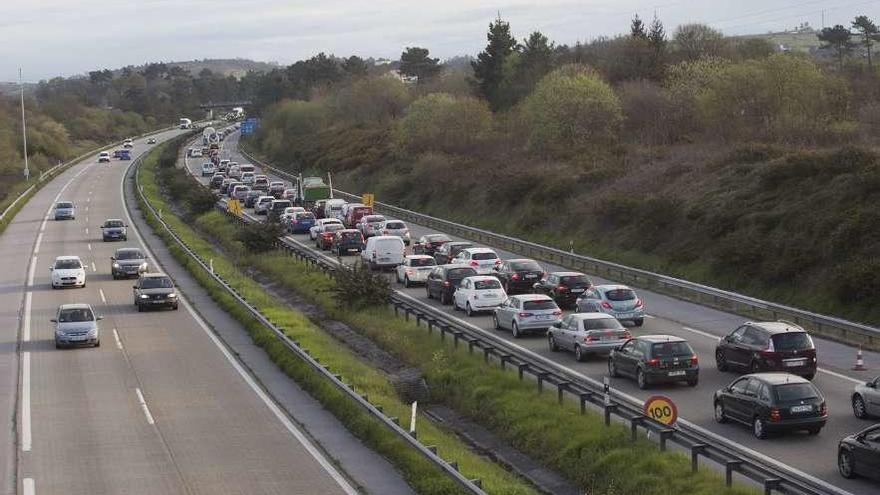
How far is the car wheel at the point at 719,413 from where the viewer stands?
23500 mm

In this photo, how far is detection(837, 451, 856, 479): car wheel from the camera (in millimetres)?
19359

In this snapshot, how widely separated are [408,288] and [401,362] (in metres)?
13.8

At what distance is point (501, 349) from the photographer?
30750 millimetres

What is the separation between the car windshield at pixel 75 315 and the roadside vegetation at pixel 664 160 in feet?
72.1

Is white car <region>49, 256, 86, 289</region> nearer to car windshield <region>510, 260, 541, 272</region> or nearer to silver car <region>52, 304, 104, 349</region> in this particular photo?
silver car <region>52, 304, 104, 349</region>

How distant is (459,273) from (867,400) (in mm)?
20831

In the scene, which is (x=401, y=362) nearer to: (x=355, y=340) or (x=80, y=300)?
(x=355, y=340)

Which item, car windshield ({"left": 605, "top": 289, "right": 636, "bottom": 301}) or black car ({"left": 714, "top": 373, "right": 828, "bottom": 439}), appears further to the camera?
car windshield ({"left": 605, "top": 289, "right": 636, "bottom": 301})

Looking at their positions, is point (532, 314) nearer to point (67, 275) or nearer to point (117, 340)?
point (117, 340)

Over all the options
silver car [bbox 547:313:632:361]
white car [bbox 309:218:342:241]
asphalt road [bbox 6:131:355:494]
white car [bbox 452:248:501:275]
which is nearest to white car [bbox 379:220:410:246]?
white car [bbox 309:218:342:241]

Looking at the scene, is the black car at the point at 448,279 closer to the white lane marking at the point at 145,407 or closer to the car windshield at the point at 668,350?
the white lane marking at the point at 145,407

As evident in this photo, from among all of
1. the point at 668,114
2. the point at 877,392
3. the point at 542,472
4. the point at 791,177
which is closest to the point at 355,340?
the point at 542,472

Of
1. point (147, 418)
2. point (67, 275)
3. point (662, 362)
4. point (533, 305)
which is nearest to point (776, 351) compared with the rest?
point (662, 362)

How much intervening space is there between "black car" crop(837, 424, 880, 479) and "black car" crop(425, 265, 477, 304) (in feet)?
76.6
